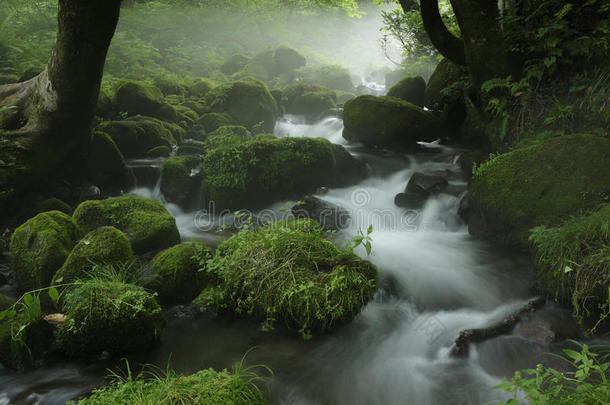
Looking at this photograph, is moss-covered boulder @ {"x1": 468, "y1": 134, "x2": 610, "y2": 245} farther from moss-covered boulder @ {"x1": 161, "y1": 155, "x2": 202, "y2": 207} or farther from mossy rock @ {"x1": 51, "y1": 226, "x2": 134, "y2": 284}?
moss-covered boulder @ {"x1": 161, "y1": 155, "x2": 202, "y2": 207}

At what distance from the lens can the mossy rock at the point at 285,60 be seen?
21.7 meters

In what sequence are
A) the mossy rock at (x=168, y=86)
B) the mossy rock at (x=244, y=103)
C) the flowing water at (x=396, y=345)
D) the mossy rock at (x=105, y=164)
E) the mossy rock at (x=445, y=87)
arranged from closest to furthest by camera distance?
the flowing water at (x=396, y=345), the mossy rock at (x=105, y=164), the mossy rock at (x=445, y=87), the mossy rock at (x=244, y=103), the mossy rock at (x=168, y=86)

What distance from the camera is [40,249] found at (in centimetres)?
457

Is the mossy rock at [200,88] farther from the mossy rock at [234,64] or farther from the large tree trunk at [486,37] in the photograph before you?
the large tree trunk at [486,37]

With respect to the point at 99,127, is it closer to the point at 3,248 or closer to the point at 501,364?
the point at 3,248

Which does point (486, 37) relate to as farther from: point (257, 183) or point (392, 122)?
point (257, 183)

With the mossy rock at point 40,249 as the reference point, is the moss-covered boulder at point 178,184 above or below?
above

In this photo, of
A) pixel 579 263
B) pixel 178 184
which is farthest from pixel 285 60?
pixel 579 263

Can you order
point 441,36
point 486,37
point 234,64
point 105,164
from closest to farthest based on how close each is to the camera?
point 486,37, point 441,36, point 105,164, point 234,64

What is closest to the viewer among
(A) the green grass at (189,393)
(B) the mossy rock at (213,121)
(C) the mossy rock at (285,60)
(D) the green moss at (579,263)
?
(A) the green grass at (189,393)

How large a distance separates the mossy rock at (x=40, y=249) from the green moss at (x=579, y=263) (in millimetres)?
A: 5770

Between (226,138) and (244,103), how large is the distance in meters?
3.36

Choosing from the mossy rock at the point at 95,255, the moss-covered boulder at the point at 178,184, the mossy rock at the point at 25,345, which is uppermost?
the moss-covered boulder at the point at 178,184

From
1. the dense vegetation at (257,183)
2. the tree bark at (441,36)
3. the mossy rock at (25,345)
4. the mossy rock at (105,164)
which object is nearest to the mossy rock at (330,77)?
the dense vegetation at (257,183)
